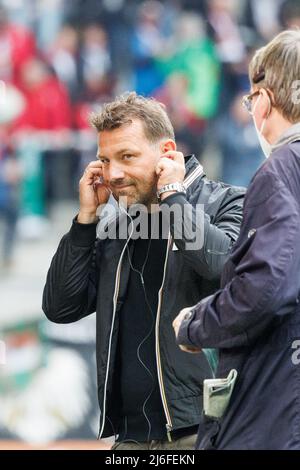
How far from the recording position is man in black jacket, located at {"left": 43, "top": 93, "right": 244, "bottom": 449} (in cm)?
321

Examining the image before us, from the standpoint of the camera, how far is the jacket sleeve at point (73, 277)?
3.47 meters

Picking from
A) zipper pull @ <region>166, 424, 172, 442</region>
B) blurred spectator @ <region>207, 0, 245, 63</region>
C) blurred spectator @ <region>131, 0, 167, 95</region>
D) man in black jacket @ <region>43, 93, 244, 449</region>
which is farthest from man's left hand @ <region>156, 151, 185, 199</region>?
blurred spectator @ <region>207, 0, 245, 63</region>

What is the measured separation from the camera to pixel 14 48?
28.2ft

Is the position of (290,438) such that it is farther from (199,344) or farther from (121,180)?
(121,180)

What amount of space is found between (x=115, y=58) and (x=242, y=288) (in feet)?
20.7

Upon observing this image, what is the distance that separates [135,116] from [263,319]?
45.8 inches

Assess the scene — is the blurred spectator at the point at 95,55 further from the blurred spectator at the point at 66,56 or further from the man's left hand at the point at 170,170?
the man's left hand at the point at 170,170

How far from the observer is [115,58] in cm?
855

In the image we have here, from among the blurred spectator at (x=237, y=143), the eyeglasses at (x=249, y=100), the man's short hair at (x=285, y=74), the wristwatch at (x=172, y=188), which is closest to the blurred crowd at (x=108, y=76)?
the blurred spectator at (x=237, y=143)

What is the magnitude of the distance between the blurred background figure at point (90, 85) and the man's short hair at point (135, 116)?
477 cm

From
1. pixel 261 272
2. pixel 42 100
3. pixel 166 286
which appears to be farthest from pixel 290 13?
pixel 261 272

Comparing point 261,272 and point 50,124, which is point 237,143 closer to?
point 50,124

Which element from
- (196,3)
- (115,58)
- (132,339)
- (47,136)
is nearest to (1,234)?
(47,136)
